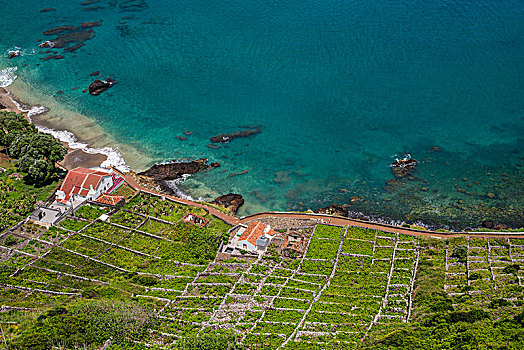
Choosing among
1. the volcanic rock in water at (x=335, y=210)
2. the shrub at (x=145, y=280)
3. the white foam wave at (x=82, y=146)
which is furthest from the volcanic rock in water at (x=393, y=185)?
the white foam wave at (x=82, y=146)

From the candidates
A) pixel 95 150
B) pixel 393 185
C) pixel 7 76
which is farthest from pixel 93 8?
pixel 393 185

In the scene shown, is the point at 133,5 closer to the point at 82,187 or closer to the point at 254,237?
the point at 82,187

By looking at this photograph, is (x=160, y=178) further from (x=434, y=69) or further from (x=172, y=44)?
(x=434, y=69)

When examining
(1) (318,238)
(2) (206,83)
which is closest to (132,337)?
(1) (318,238)

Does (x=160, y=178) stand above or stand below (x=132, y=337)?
below

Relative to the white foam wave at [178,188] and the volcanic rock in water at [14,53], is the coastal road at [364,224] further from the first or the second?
the volcanic rock in water at [14,53]
